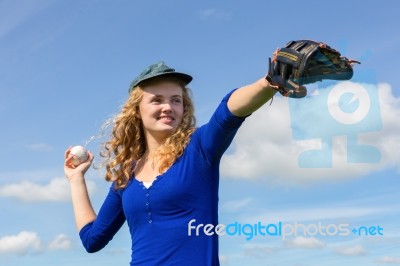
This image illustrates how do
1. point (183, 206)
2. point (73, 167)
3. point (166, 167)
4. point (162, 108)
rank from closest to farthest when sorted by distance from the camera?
point (183, 206)
point (166, 167)
point (162, 108)
point (73, 167)

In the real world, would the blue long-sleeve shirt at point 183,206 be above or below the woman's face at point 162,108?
below

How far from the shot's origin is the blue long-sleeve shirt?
4395 mm

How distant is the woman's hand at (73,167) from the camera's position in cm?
594

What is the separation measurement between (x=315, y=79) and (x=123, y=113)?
2.13m

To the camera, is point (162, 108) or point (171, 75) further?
point (171, 75)

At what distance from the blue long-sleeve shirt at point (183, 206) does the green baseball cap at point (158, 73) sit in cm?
59

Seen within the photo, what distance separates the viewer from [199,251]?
4.40m

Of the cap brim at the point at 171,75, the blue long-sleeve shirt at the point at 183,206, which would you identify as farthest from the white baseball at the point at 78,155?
the blue long-sleeve shirt at the point at 183,206

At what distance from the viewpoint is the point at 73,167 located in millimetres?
→ 6027

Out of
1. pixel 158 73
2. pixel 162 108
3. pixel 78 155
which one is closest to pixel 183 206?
pixel 162 108

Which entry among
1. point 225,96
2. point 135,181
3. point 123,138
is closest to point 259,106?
point 225,96

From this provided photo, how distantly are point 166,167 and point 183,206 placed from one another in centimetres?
38

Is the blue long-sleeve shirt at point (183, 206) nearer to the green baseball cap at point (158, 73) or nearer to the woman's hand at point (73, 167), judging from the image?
the green baseball cap at point (158, 73)

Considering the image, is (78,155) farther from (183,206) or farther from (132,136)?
(183,206)
